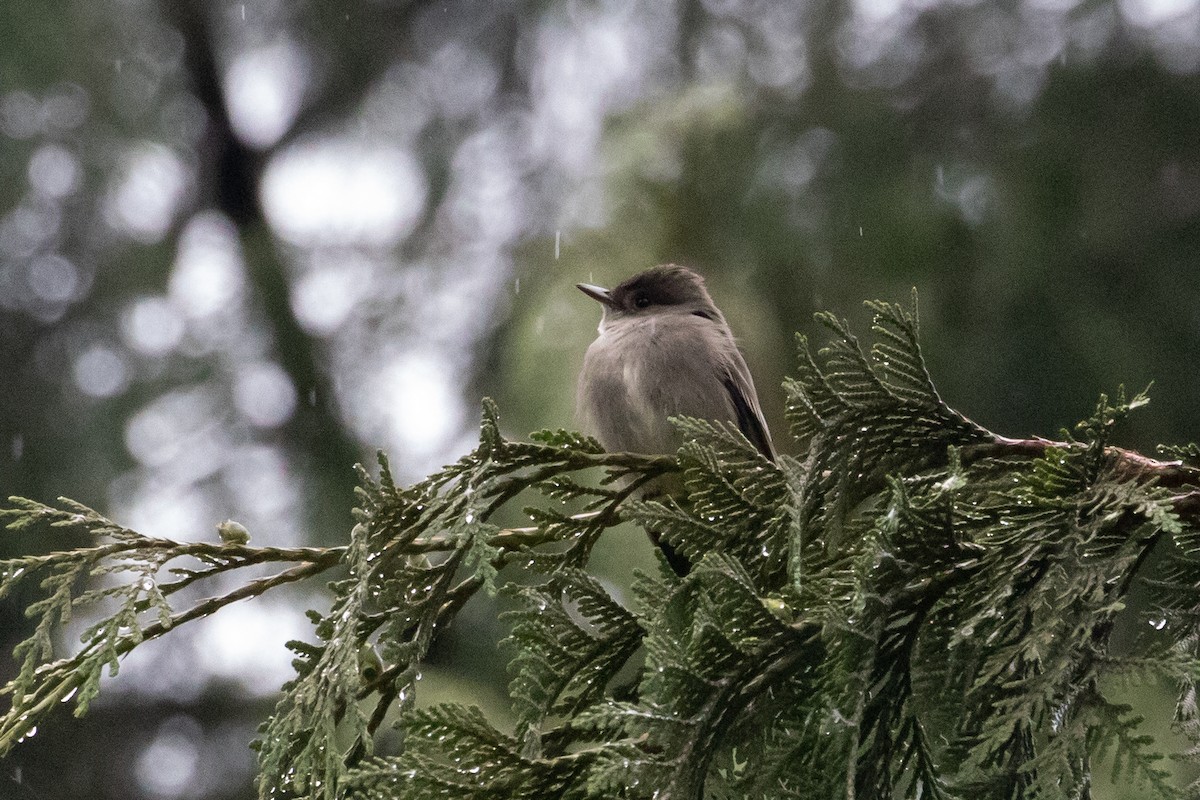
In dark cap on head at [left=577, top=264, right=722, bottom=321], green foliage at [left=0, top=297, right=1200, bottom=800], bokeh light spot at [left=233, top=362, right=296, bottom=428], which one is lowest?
green foliage at [left=0, top=297, right=1200, bottom=800]

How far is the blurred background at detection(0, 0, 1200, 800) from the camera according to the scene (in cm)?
487

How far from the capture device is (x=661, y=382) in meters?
3.51

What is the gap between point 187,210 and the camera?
26.1 feet

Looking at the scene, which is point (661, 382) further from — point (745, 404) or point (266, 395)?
point (266, 395)

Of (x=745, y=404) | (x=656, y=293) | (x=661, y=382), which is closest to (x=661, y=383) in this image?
(x=661, y=382)

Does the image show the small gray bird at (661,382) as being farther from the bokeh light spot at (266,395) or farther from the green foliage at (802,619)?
the bokeh light spot at (266,395)

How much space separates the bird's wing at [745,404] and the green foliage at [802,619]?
4.97ft

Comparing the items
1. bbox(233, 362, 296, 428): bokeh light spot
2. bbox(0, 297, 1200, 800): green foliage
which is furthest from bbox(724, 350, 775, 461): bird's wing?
bbox(233, 362, 296, 428): bokeh light spot

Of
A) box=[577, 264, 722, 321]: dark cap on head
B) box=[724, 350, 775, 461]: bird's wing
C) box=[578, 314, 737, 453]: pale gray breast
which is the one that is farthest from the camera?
box=[577, 264, 722, 321]: dark cap on head

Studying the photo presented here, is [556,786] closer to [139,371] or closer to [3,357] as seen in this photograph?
[139,371]

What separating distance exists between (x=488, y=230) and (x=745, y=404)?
13.1ft

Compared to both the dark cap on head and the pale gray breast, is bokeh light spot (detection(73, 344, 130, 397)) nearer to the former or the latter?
the dark cap on head

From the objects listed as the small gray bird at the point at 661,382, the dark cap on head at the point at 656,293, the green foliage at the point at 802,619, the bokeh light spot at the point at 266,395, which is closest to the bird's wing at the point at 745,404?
the small gray bird at the point at 661,382

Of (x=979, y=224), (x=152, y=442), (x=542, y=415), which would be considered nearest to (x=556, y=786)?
(x=542, y=415)
